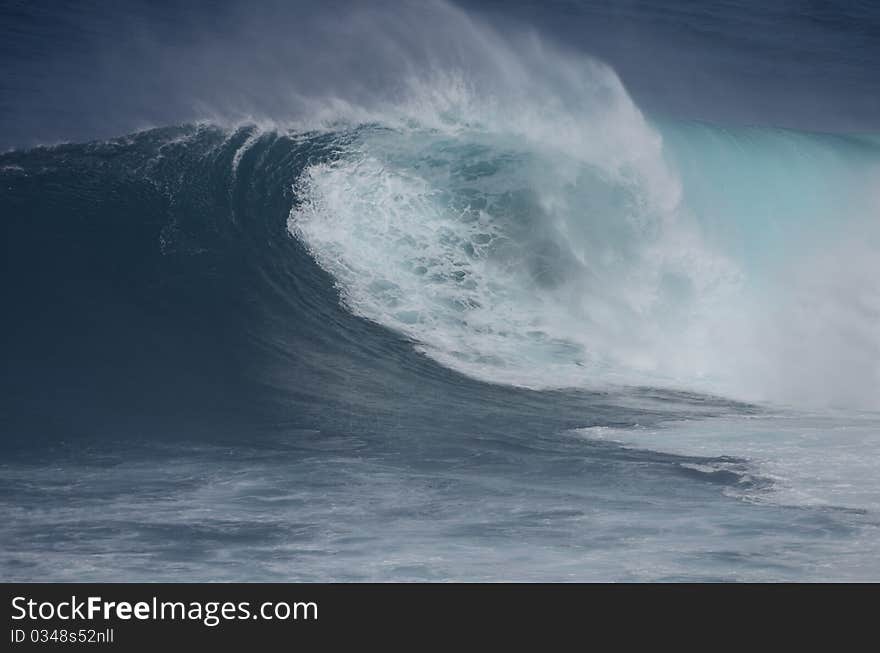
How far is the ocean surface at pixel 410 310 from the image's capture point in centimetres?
595

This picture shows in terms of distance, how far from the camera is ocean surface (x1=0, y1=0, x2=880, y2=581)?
5945 mm

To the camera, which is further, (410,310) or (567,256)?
(567,256)

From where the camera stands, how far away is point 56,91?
43.1ft

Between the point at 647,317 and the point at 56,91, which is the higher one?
the point at 56,91

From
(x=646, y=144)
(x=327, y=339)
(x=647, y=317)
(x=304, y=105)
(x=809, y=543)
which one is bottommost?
(x=809, y=543)

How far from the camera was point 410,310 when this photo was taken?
1112 centimetres

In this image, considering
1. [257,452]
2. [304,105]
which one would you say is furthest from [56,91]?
[257,452]

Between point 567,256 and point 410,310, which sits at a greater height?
point 567,256

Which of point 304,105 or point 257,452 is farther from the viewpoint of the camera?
point 304,105

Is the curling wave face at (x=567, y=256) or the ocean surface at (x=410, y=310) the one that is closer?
the ocean surface at (x=410, y=310)

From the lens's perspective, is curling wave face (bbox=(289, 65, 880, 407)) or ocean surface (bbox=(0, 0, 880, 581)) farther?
curling wave face (bbox=(289, 65, 880, 407))
